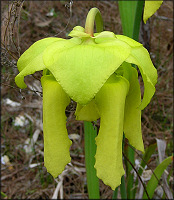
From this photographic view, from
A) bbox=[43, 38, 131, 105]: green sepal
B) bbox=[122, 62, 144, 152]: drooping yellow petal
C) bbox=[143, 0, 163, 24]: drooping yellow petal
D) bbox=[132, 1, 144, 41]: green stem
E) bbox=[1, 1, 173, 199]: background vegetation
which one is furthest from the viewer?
bbox=[1, 1, 173, 199]: background vegetation

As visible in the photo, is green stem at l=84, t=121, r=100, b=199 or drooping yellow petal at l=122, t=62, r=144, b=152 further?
green stem at l=84, t=121, r=100, b=199

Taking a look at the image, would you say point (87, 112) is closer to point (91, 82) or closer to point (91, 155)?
point (91, 82)

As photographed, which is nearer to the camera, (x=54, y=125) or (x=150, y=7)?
(x=54, y=125)

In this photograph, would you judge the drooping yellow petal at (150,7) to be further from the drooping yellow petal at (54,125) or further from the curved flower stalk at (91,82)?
the drooping yellow petal at (54,125)

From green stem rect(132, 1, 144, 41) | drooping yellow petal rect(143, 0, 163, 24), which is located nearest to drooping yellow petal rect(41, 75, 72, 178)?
drooping yellow petal rect(143, 0, 163, 24)

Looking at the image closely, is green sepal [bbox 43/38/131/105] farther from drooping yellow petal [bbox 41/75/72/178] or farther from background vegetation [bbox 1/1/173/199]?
background vegetation [bbox 1/1/173/199]

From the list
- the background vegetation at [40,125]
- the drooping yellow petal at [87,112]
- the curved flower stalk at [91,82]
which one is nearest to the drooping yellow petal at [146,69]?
the curved flower stalk at [91,82]

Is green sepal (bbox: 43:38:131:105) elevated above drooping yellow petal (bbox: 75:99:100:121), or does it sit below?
above

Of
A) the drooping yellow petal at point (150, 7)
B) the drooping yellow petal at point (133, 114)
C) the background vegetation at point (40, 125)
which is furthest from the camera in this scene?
the background vegetation at point (40, 125)

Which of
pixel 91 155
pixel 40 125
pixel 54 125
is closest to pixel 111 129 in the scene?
pixel 54 125
